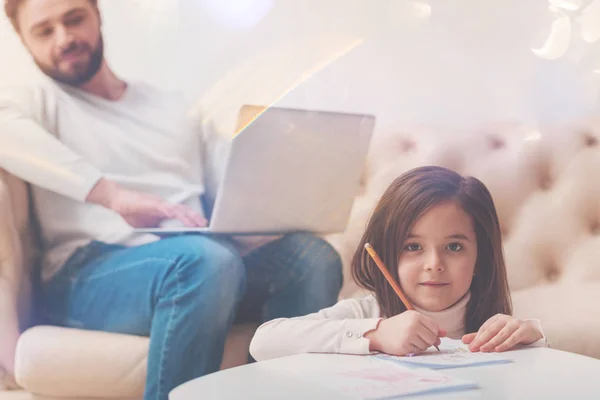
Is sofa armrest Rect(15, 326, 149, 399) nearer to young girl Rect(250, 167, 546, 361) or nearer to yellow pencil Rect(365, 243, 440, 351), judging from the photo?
young girl Rect(250, 167, 546, 361)

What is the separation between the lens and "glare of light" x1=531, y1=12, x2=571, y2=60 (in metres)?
1.11

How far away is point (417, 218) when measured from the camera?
101cm

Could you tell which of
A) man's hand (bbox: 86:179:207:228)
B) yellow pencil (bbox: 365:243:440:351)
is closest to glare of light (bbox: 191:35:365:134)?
man's hand (bbox: 86:179:207:228)

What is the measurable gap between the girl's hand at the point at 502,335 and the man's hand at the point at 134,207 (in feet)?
1.56

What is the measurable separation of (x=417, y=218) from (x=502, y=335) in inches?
8.7

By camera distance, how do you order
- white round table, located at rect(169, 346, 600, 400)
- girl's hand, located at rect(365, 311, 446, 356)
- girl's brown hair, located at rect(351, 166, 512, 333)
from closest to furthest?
white round table, located at rect(169, 346, 600, 400)
girl's hand, located at rect(365, 311, 446, 356)
girl's brown hair, located at rect(351, 166, 512, 333)

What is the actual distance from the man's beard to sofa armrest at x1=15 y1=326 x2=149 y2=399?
0.43 metres

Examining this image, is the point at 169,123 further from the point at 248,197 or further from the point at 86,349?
the point at 86,349

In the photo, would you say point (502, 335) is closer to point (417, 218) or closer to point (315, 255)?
point (417, 218)

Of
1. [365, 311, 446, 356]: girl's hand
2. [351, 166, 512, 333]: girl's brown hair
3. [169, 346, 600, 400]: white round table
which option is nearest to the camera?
[169, 346, 600, 400]: white round table

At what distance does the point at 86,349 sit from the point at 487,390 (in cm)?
62

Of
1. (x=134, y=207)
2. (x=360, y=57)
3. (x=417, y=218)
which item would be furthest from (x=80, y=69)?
(x=417, y=218)

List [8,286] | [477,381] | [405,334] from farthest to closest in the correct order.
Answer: [8,286]
[405,334]
[477,381]

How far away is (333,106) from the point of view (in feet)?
3.56
